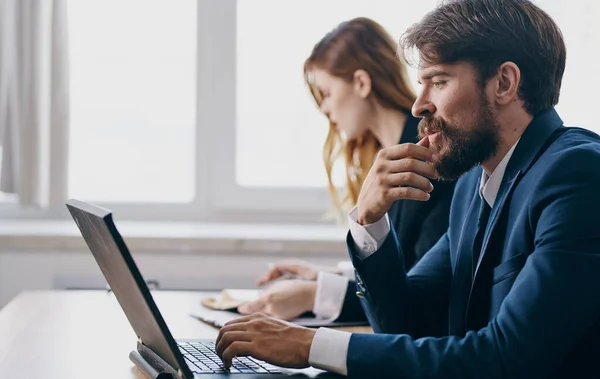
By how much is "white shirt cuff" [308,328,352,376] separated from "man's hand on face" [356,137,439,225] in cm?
→ 36

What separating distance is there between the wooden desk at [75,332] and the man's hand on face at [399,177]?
35 cm

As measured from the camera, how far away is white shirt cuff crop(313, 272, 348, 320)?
76.6 inches

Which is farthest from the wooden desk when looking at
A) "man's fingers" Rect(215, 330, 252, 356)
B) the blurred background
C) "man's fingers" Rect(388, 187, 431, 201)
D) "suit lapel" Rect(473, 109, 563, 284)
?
the blurred background

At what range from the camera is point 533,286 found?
1.22 meters

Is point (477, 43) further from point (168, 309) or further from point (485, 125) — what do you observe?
point (168, 309)

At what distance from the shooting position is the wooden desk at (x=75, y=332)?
1.45 m

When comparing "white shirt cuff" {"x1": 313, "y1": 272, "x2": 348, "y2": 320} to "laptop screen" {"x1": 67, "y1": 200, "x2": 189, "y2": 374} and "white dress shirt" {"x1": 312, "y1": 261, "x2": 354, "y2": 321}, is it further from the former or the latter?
"laptop screen" {"x1": 67, "y1": 200, "x2": 189, "y2": 374}

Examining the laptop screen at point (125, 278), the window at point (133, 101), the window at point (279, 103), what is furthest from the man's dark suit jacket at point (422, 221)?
the window at point (133, 101)

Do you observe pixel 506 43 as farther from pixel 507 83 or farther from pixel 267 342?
pixel 267 342

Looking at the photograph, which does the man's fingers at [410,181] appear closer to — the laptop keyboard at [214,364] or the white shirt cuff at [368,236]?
the white shirt cuff at [368,236]

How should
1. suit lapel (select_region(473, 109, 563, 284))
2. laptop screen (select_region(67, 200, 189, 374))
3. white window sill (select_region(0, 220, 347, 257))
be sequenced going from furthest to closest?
white window sill (select_region(0, 220, 347, 257)) → suit lapel (select_region(473, 109, 563, 284)) → laptop screen (select_region(67, 200, 189, 374))

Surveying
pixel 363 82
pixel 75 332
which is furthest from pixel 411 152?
pixel 363 82

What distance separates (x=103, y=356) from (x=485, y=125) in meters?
0.76

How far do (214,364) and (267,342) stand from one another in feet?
0.40
